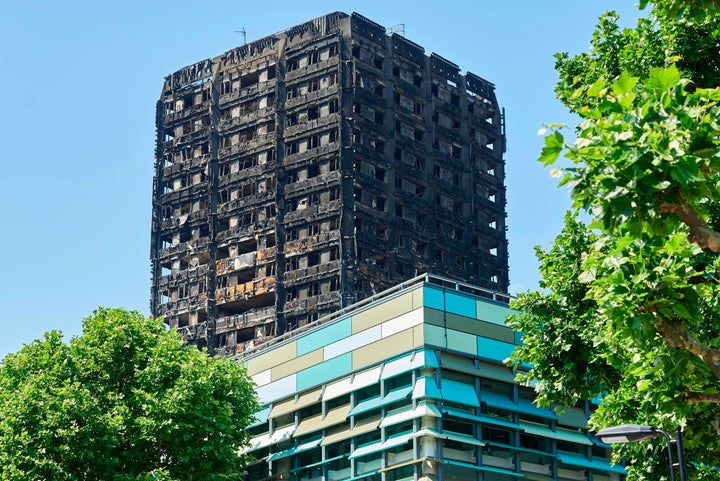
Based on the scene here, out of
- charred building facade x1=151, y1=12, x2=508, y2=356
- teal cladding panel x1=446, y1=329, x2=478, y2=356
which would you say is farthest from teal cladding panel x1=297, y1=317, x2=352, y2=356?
charred building facade x1=151, y1=12, x2=508, y2=356

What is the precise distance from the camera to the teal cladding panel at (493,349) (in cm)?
4803

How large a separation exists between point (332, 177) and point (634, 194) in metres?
87.8

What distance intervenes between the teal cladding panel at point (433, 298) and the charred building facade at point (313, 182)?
166 ft

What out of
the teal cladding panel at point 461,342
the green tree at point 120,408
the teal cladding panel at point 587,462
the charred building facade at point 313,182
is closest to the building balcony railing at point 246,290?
the charred building facade at point 313,182

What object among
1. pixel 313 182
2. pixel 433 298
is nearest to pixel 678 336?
pixel 433 298

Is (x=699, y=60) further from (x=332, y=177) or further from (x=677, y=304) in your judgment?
(x=332, y=177)

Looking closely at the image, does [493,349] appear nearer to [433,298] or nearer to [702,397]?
[433,298]

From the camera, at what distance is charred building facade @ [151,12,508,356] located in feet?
335

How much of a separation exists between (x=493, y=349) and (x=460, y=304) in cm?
218

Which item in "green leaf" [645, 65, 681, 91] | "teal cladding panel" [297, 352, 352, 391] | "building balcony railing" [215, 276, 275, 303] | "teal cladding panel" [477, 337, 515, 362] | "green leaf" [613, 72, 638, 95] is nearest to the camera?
"green leaf" [613, 72, 638, 95]

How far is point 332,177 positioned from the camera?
10212cm

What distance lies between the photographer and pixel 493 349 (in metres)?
48.3

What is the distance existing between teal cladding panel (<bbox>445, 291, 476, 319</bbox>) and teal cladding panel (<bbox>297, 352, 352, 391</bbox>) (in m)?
4.82

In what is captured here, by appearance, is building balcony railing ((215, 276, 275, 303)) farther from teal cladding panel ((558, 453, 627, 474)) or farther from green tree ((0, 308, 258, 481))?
teal cladding panel ((558, 453, 627, 474))
